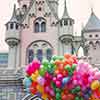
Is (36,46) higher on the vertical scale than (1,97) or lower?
higher

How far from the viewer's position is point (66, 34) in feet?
146

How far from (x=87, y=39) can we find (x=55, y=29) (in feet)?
33.9

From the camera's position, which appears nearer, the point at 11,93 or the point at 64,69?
the point at 64,69

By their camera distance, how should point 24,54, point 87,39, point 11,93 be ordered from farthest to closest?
point 87,39
point 24,54
point 11,93

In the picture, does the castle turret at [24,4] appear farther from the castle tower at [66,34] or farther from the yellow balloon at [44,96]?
the yellow balloon at [44,96]

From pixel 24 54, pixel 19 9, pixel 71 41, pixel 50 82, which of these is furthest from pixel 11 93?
pixel 50 82

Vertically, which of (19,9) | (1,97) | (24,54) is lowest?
(1,97)

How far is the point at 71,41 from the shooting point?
147 feet

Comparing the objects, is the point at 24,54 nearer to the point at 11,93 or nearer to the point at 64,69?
the point at 11,93

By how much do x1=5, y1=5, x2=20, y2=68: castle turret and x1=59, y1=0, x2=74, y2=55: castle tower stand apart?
13.4 ft

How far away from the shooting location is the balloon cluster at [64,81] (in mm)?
19875

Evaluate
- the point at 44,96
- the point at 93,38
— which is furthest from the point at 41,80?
the point at 93,38

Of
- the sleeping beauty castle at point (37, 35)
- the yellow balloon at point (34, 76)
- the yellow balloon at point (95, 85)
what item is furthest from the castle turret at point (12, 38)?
the yellow balloon at point (95, 85)

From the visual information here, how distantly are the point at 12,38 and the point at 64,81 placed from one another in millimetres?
25269
